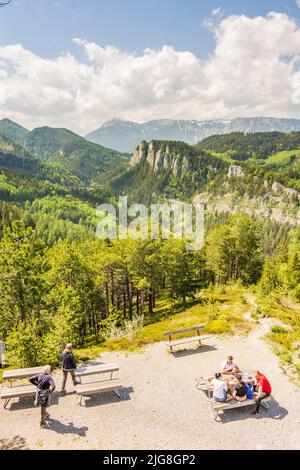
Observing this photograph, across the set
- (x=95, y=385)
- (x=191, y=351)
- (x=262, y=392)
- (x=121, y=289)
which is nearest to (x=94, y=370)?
(x=95, y=385)

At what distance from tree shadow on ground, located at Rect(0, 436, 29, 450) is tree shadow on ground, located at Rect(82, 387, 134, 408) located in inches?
128

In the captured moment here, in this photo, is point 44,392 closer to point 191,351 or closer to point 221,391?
point 221,391

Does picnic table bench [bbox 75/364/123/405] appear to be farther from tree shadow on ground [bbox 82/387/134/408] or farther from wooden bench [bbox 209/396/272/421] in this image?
wooden bench [bbox 209/396/272/421]

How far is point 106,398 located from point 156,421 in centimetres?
321

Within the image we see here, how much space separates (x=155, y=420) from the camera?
13891 millimetres

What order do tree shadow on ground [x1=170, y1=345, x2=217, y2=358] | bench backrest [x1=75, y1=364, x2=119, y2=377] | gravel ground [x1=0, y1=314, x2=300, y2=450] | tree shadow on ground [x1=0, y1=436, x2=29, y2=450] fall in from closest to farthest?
tree shadow on ground [x1=0, y1=436, x2=29, y2=450]
gravel ground [x1=0, y1=314, x2=300, y2=450]
bench backrest [x1=75, y1=364, x2=119, y2=377]
tree shadow on ground [x1=170, y1=345, x2=217, y2=358]

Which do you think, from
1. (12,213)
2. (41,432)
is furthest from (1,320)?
(12,213)

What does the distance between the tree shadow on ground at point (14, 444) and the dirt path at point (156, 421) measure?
0.14ft

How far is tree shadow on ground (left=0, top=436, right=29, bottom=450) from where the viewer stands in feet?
40.3

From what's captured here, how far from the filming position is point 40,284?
28.1m

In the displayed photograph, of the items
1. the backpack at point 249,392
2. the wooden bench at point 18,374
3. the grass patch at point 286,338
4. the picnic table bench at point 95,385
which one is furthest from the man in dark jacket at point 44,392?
the grass patch at point 286,338

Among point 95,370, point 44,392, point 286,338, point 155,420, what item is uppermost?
point 44,392

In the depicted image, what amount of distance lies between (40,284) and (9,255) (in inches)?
152

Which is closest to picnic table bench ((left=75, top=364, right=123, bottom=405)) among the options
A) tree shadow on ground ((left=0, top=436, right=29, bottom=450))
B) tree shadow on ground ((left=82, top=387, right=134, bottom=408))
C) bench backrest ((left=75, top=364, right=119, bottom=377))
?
bench backrest ((left=75, top=364, right=119, bottom=377))
